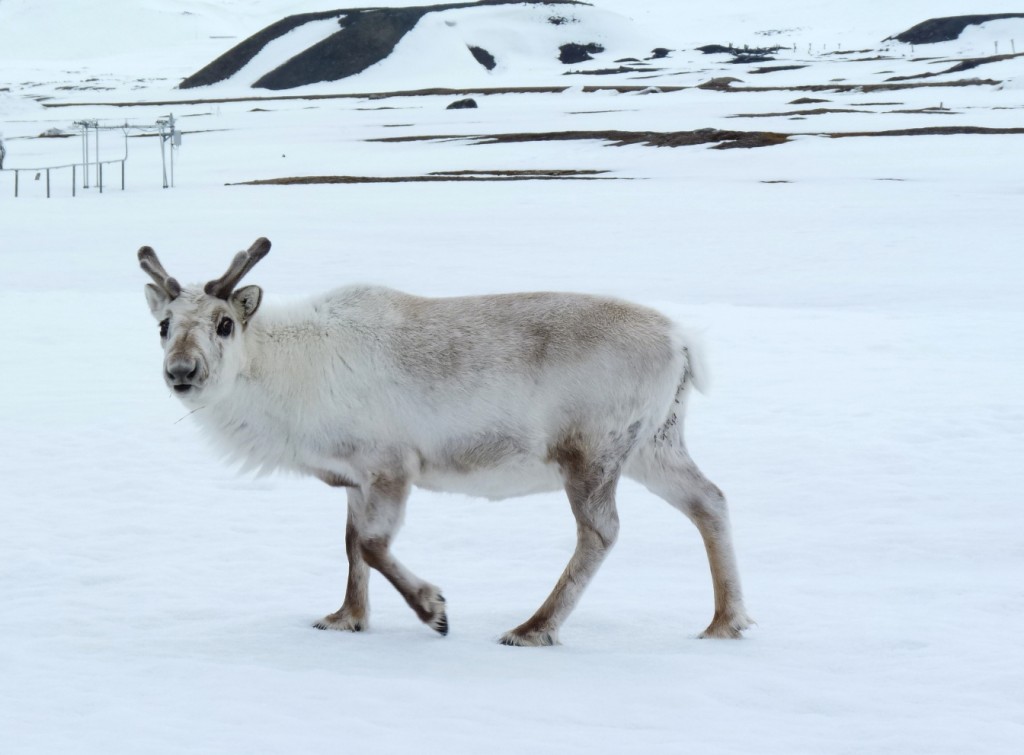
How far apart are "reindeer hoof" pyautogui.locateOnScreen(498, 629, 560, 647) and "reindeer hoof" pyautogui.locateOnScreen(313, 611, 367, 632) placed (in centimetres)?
57

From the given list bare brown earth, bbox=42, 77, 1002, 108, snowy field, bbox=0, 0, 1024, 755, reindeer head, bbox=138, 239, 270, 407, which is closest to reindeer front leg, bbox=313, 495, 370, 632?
snowy field, bbox=0, 0, 1024, 755

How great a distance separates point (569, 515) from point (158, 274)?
3046 millimetres

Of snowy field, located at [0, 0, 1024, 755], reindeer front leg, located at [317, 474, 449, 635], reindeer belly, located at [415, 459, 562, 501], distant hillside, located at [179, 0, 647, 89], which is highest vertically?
distant hillside, located at [179, 0, 647, 89]

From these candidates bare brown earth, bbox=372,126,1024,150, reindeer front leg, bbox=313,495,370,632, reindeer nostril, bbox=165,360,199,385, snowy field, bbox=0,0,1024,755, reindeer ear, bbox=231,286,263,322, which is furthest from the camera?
bare brown earth, bbox=372,126,1024,150

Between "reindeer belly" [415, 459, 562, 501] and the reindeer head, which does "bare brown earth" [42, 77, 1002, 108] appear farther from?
the reindeer head

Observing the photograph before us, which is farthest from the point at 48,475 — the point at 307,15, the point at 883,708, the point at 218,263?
the point at 307,15

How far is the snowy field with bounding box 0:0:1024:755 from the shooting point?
13.4 ft

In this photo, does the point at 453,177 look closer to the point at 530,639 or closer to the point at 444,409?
the point at 444,409

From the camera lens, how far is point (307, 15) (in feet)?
258

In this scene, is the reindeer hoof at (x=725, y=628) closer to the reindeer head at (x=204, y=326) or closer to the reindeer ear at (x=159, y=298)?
the reindeer head at (x=204, y=326)

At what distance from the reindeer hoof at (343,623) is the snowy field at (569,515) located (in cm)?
10

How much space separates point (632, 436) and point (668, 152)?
24.2 metres

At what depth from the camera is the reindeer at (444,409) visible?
490cm

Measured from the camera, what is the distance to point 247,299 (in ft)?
16.3
